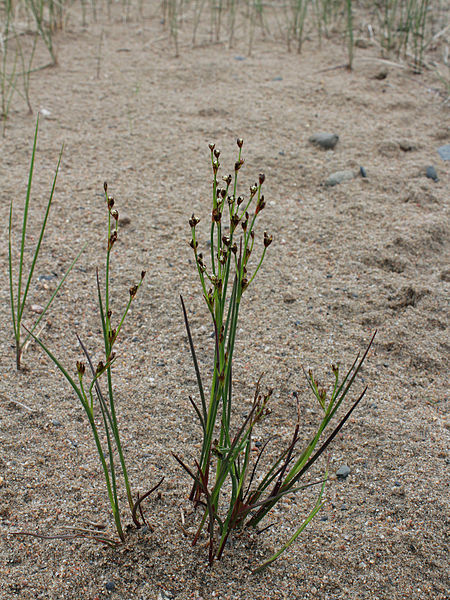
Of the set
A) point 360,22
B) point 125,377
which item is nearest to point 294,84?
point 360,22

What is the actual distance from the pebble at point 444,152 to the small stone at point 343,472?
5.98 ft

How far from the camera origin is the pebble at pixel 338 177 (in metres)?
2.60

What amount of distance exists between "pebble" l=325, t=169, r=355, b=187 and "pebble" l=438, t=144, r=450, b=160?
48cm

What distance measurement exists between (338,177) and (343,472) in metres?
1.50

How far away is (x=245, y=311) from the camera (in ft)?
6.47

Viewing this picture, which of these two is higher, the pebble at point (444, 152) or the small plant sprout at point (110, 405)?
the pebble at point (444, 152)

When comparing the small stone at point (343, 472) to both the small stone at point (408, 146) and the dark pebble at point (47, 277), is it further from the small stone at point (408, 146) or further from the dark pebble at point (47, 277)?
the small stone at point (408, 146)

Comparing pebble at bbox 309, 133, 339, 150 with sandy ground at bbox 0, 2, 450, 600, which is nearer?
sandy ground at bbox 0, 2, 450, 600

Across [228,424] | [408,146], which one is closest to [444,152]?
[408,146]

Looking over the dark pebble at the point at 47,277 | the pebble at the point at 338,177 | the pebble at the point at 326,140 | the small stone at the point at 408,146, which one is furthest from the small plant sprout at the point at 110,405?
the small stone at the point at 408,146

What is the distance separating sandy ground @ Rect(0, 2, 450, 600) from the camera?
4.13 ft

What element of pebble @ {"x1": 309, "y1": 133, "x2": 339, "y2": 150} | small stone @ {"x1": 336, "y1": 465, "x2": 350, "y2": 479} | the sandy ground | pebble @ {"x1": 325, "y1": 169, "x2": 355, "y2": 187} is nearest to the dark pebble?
the sandy ground

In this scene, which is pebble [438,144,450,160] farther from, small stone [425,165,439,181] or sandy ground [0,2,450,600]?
small stone [425,165,439,181]

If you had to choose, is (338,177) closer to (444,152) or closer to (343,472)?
(444,152)
